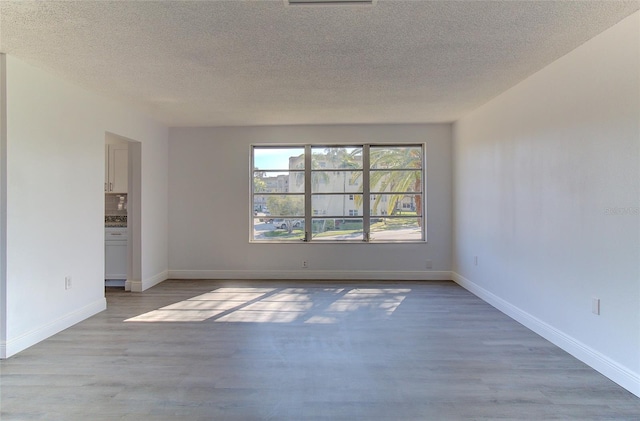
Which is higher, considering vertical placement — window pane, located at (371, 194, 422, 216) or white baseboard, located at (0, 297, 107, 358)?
window pane, located at (371, 194, 422, 216)

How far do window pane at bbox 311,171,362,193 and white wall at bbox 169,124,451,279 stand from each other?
1.82 ft

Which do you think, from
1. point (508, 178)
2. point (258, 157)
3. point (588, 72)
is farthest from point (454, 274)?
point (258, 157)

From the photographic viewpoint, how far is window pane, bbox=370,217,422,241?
5379mm

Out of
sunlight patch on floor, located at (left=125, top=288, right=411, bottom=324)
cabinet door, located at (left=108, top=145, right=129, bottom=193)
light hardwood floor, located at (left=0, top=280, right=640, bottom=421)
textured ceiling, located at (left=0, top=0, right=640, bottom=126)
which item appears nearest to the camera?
light hardwood floor, located at (left=0, top=280, right=640, bottom=421)

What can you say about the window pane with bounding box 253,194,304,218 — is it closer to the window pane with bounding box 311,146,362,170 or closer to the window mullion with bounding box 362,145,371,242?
the window pane with bounding box 311,146,362,170

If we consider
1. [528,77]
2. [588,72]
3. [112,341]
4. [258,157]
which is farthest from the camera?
[258,157]

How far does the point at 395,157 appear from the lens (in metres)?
5.40

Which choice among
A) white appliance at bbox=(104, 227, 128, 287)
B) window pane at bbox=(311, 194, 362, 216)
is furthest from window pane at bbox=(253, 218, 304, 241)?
white appliance at bbox=(104, 227, 128, 287)

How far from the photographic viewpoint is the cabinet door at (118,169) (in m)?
4.74

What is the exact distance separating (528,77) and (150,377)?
170 inches

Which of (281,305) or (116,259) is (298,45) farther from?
(116,259)

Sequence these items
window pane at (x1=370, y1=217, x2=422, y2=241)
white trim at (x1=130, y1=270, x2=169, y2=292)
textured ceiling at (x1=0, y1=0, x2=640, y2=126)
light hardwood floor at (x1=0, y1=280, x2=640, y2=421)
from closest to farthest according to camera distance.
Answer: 1. light hardwood floor at (x1=0, y1=280, x2=640, y2=421)
2. textured ceiling at (x1=0, y1=0, x2=640, y2=126)
3. white trim at (x1=130, y1=270, x2=169, y2=292)
4. window pane at (x1=370, y1=217, x2=422, y2=241)

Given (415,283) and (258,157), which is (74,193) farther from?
(415,283)

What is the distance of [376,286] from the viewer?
4840mm
